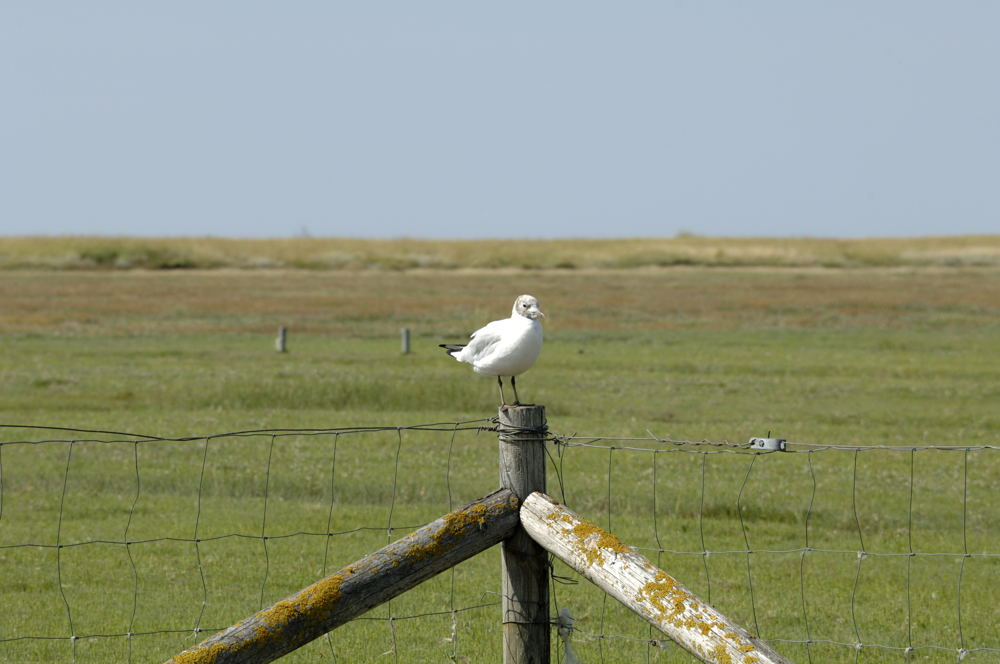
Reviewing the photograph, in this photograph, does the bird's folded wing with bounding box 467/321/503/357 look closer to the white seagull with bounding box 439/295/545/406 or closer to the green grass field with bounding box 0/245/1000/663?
the white seagull with bounding box 439/295/545/406

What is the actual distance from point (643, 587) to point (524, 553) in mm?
833

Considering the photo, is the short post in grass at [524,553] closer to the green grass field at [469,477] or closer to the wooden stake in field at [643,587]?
the wooden stake in field at [643,587]

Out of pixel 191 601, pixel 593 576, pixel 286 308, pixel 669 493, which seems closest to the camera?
pixel 593 576

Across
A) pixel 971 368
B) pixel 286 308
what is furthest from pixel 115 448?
pixel 286 308

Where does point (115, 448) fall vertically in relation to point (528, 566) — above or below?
below

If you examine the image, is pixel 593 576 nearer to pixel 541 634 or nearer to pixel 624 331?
pixel 541 634

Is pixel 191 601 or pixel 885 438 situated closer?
pixel 191 601

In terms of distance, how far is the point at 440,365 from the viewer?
34938 millimetres

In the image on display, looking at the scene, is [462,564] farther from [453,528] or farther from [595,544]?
[595,544]

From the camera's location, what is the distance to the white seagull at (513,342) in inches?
260

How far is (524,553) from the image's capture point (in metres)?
6.21

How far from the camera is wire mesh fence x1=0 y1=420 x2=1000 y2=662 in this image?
980 centimetres

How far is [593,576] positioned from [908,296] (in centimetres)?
7039

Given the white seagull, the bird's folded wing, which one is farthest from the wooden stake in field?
the bird's folded wing
